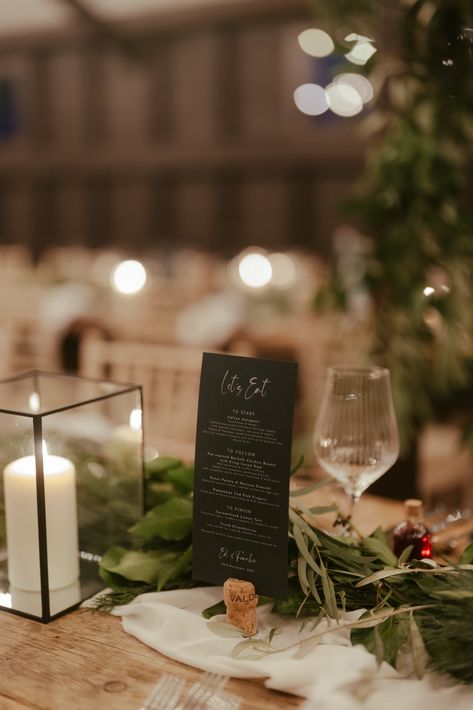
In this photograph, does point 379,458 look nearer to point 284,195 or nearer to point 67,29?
point 284,195

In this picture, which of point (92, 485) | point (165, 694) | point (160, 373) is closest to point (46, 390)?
point (92, 485)

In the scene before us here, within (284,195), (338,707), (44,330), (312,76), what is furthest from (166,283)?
(338,707)

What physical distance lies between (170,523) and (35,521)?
171 millimetres

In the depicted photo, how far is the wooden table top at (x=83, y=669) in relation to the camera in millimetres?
803

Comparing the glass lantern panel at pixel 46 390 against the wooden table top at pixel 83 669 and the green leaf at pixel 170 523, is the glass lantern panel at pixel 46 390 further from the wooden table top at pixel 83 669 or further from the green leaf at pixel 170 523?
the wooden table top at pixel 83 669

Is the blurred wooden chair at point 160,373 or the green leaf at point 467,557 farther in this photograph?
the blurred wooden chair at point 160,373

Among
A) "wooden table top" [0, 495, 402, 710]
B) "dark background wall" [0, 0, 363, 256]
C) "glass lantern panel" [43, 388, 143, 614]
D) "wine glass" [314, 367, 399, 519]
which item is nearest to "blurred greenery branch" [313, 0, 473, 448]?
"wine glass" [314, 367, 399, 519]

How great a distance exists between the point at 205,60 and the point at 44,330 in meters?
4.30

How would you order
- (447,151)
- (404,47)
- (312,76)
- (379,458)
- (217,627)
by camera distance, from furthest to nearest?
(312,76) → (447,151) → (404,47) → (379,458) → (217,627)

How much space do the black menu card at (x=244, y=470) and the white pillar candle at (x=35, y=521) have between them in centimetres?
18

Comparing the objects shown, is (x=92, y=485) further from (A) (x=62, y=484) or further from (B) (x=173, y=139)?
(B) (x=173, y=139)

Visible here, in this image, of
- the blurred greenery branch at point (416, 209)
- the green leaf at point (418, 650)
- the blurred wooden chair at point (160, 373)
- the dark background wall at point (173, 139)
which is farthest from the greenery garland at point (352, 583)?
the dark background wall at point (173, 139)

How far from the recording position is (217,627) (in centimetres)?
91

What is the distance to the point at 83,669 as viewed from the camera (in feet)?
2.83
